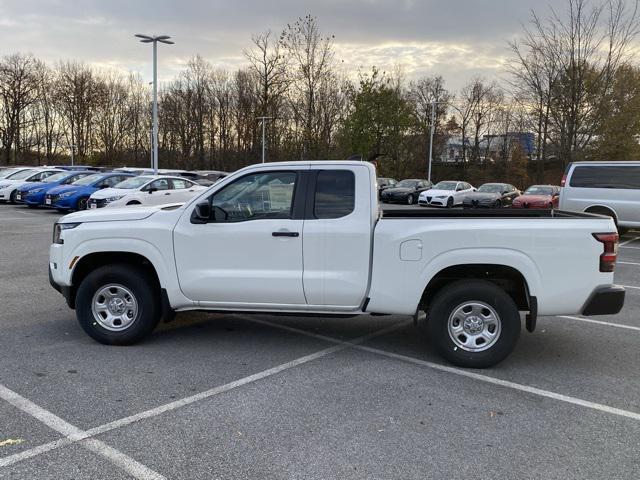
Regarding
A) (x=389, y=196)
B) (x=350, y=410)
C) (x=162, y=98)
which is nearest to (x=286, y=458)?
(x=350, y=410)

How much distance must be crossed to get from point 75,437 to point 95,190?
18674mm

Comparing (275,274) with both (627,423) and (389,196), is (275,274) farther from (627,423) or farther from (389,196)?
(389,196)

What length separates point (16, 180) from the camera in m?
25.8

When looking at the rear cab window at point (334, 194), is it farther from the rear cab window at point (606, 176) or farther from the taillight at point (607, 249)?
the rear cab window at point (606, 176)

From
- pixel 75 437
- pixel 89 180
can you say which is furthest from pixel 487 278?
pixel 89 180

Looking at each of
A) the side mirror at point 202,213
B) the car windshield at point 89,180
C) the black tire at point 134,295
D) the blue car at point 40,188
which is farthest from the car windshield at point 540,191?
the black tire at point 134,295

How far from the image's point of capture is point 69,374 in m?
4.66

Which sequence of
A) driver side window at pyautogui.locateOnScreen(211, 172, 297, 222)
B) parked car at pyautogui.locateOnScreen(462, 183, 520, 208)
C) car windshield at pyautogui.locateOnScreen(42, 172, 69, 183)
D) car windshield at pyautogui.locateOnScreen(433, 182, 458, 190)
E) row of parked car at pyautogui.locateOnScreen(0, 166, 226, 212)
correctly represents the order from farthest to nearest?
car windshield at pyautogui.locateOnScreen(433, 182, 458, 190) < parked car at pyautogui.locateOnScreen(462, 183, 520, 208) < car windshield at pyautogui.locateOnScreen(42, 172, 69, 183) < row of parked car at pyautogui.locateOnScreen(0, 166, 226, 212) < driver side window at pyautogui.locateOnScreen(211, 172, 297, 222)

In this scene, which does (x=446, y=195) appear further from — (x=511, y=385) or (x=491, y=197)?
(x=511, y=385)

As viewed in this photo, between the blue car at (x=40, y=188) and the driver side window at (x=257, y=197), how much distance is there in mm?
19261

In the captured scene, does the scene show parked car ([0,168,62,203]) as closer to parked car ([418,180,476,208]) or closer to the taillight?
parked car ([418,180,476,208])

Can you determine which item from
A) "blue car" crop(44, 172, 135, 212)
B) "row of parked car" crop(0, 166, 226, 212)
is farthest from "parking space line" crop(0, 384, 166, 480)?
"blue car" crop(44, 172, 135, 212)

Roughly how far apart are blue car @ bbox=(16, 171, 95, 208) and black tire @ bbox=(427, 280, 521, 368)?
67.9 ft

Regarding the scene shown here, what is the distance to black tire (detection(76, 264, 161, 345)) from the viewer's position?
5379mm
